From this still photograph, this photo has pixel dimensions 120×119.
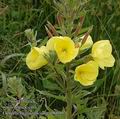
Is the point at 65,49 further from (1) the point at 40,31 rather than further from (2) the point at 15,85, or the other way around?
(1) the point at 40,31

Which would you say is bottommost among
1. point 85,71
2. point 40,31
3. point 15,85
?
point 40,31

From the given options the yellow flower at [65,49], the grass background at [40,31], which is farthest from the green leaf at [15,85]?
the grass background at [40,31]

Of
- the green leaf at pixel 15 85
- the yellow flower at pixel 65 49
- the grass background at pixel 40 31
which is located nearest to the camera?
the yellow flower at pixel 65 49

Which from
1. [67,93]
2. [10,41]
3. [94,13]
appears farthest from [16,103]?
[94,13]

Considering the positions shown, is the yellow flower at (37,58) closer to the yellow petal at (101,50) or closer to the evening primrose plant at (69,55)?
the evening primrose plant at (69,55)

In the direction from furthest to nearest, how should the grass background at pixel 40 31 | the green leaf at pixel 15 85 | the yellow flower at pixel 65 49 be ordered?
the grass background at pixel 40 31
the green leaf at pixel 15 85
the yellow flower at pixel 65 49

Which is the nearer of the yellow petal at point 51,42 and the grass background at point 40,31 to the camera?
the yellow petal at point 51,42

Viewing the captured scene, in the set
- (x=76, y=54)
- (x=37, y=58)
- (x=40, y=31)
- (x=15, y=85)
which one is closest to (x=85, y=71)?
(x=76, y=54)

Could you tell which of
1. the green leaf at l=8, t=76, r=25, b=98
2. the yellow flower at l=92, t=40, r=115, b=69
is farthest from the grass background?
the yellow flower at l=92, t=40, r=115, b=69
